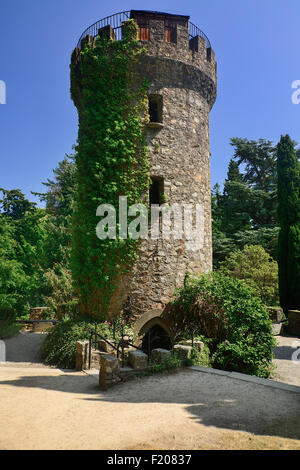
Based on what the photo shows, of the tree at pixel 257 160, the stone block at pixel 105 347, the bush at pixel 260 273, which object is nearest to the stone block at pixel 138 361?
the stone block at pixel 105 347

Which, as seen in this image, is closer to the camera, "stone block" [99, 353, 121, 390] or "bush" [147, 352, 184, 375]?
"stone block" [99, 353, 121, 390]

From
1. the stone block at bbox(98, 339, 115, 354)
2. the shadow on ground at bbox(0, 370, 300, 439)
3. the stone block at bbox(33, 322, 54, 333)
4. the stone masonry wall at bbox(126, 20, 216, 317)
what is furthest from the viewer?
the stone block at bbox(33, 322, 54, 333)

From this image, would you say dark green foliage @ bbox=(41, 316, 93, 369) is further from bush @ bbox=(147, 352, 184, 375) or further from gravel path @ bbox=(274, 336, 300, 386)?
gravel path @ bbox=(274, 336, 300, 386)

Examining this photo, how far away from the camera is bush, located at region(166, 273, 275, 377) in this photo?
26.5ft

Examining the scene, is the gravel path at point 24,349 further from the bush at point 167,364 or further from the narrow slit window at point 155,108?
the narrow slit window at point 155,108

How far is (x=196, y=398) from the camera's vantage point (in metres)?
5.39

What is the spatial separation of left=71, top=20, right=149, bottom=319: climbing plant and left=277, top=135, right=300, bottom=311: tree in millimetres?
8540

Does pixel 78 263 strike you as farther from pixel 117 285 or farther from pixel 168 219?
pixel 168 219

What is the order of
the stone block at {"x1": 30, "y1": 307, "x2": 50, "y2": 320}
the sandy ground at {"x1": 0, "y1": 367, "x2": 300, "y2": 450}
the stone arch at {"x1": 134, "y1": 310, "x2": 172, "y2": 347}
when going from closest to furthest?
the sandy ground at {"x1": 0, "y1": 367, "x2": 300, "y2": 450}
the stone arch at {"x1": 134, "y1": 310, "x2": 172, "y2": 347}
the stone block at {"x1": 30, "y1": 307, "x2": 50, "y2": 320}

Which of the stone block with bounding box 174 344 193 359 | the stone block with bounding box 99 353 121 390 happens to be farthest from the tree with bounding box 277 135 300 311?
the stone block with bounding box 99 353 121 390

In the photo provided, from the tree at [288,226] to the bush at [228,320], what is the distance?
615cm

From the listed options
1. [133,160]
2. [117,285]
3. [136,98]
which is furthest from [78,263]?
[136,98]

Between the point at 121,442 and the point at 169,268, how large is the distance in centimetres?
674

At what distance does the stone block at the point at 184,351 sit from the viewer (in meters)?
7.66
